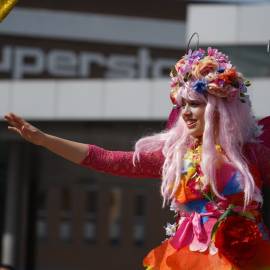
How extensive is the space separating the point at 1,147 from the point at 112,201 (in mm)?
8836

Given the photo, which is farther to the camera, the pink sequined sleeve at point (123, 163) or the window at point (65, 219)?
the window at point (65, 219)

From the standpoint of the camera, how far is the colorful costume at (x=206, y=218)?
2.65 m

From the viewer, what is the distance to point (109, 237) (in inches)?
940

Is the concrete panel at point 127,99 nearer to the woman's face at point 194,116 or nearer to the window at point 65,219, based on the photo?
the woman's face at point 194,116

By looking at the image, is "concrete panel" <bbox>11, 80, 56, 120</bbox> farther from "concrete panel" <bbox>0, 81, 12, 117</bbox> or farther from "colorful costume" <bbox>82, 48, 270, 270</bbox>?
"colorful costume" <bbox>82, 48, 270, 270</bbox>

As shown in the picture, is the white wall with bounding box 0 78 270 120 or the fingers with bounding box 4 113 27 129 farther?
the white wall with bounding box 0 78 270 120

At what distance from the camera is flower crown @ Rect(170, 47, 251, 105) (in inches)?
111

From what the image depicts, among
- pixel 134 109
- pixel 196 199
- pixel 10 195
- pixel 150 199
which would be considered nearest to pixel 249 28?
pixel 134 109

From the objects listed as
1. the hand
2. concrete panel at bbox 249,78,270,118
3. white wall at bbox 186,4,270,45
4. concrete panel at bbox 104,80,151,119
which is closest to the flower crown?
the hand

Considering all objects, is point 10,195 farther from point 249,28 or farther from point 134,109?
point 249,28

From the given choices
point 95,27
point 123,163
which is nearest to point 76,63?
point 95,27

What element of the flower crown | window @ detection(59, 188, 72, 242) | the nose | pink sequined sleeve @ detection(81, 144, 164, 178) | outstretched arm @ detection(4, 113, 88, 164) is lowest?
window @ detection(59, 188, 72, 242)

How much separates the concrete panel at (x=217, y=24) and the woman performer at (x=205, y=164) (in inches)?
351

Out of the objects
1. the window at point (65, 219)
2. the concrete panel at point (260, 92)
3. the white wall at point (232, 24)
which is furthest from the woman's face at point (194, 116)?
the window at point (65, 219)
